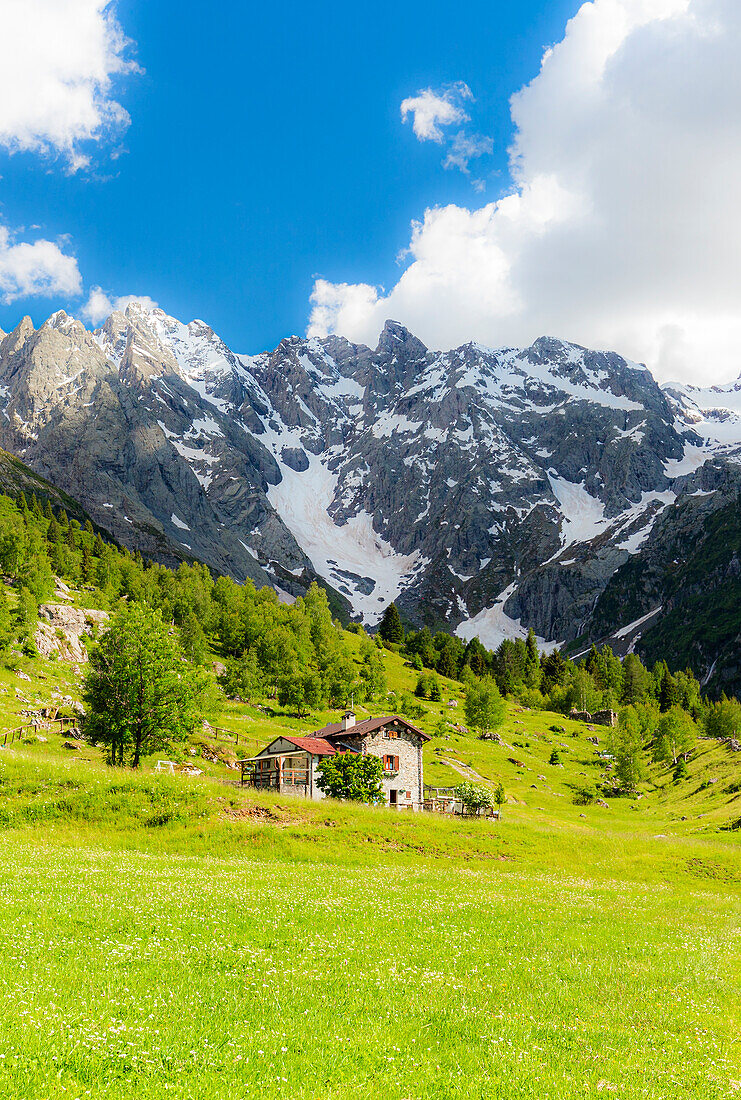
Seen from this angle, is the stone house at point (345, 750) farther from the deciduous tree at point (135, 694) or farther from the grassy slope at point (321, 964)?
the grassy slope at point (321, 964)

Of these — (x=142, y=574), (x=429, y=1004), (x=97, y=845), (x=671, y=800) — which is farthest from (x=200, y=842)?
(x=142, y=574)

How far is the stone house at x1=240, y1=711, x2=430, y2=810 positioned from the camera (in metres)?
66.1

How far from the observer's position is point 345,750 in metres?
71.5

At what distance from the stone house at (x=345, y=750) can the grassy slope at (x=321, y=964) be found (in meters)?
23.7

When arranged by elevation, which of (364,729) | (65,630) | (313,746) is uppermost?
(65,630)

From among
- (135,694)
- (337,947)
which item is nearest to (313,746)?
(135,694)

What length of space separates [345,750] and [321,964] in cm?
5808

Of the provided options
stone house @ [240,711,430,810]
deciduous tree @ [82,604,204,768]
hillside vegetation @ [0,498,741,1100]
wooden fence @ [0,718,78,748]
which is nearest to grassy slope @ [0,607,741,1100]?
hillside vegetation @ [0,498,741,1100]

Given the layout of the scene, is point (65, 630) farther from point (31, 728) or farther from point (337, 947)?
point (337, 947)

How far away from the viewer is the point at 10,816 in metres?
38.1

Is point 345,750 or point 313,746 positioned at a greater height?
point 313,746

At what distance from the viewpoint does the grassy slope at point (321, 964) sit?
368 inches

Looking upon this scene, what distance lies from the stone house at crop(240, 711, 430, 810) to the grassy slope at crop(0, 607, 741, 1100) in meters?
23.7

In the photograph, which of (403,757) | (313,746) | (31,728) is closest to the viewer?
(31,728)
